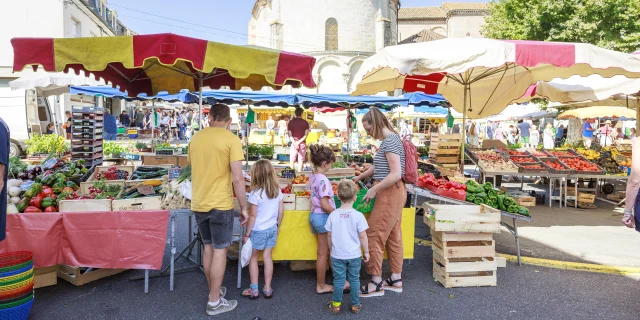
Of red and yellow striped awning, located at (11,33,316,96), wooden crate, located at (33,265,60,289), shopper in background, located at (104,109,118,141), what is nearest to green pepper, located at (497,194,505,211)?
red and yellow striped awning, located at (11,33,316,96)

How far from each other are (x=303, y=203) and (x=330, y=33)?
36.3 m

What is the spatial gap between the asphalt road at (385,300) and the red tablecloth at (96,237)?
13.9 inches

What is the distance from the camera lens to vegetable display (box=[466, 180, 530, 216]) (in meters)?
5.12

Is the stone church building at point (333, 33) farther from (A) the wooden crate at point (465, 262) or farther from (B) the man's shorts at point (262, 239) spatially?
(B) the man's shorts at point (262, 239)

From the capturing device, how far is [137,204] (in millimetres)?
4543

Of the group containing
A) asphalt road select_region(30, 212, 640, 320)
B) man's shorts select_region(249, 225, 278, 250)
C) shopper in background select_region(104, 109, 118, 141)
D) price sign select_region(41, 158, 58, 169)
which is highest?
shopper in background select_region(104, 109, 118, 141)

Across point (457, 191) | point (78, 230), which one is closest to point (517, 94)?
point (457, 191)

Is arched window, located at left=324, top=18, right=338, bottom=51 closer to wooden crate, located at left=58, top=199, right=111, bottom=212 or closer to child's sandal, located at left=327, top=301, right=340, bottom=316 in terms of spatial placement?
wooden crate, located at left=58, top=199, right=111, bottom=212

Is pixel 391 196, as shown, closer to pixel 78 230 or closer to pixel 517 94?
pixel 78 230

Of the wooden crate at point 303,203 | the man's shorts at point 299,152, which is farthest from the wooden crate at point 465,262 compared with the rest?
the man's shorts at point 299,152

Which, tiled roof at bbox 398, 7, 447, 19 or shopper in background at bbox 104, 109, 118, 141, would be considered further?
tiled roof at bbox 398, 7, 447, 19

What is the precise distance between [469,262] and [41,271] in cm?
451

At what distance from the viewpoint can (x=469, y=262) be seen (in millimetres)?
4609

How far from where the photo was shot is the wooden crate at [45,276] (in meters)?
4.38
